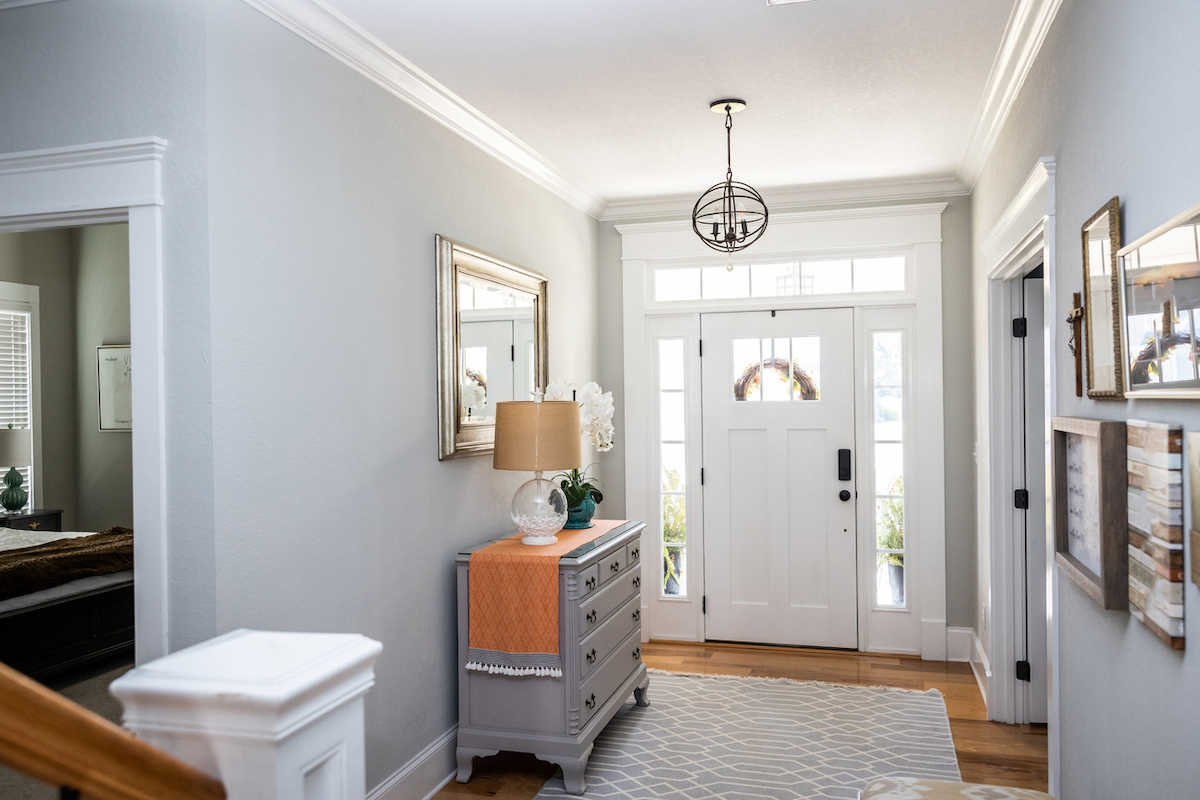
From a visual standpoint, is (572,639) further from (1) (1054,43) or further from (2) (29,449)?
(2) (29,449)

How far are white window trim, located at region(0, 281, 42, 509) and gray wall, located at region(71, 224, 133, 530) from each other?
0.10m

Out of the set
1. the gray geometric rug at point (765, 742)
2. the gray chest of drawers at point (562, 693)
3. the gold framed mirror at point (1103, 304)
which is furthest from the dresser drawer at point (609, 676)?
the gold framed mirror at point (1103, 304)

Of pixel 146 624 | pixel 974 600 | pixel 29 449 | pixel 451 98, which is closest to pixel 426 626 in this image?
pixel 146 624

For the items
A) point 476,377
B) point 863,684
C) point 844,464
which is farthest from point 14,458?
point 863,684

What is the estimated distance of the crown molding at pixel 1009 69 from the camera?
8.18 feet

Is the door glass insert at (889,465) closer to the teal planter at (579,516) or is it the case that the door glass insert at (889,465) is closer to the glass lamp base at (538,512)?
the teal planter at (579,516)

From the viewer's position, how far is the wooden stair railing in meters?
0.56

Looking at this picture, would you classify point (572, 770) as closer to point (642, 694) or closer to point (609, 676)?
point (609, 676)

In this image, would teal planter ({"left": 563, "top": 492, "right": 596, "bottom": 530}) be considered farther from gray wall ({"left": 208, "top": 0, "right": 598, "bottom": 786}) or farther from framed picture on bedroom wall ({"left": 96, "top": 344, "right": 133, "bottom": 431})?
framed picture on bedroom wall ({"left": 96, "top": 344, "right": 133, "bottom": 431})

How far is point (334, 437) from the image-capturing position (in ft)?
8.46

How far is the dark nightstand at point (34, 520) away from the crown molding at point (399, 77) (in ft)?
13.1

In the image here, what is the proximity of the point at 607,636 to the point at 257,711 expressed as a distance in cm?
282

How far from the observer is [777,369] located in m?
4.93

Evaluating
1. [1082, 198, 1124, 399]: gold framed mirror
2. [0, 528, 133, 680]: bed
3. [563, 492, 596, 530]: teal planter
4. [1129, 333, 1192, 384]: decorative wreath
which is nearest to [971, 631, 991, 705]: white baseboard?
[563, 492, 596, 530]: teal planter
